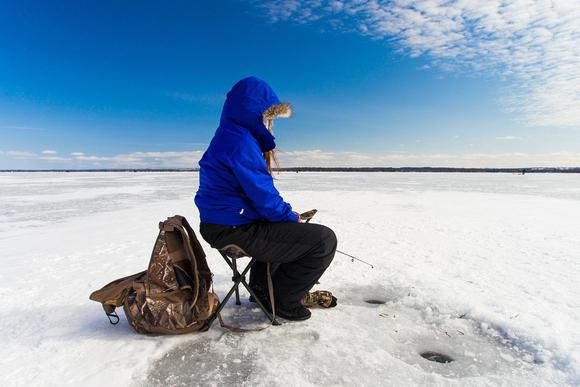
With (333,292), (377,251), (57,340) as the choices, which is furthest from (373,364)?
(377,251)

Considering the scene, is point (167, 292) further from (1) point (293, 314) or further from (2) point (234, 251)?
(1) point (293, 314)

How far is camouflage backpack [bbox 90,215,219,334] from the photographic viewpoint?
2.69 m

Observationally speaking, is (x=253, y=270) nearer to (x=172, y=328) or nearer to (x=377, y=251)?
(x=172, y=328)

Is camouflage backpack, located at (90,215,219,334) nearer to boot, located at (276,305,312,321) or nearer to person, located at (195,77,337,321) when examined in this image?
person, located at (195,77,337,321)

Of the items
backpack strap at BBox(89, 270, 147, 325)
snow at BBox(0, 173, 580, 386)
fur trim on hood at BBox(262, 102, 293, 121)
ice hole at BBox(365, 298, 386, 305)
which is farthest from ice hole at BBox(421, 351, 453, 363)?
backpack strap at BBox(89, 270, 147, 325)

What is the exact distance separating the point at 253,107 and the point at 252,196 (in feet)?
2.10

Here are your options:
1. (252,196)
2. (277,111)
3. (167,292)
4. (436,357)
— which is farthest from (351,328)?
(277,111)

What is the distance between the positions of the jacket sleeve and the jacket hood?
17 cm

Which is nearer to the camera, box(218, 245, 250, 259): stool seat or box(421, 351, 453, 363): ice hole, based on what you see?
box(421, 351, 453, 363): ice hole

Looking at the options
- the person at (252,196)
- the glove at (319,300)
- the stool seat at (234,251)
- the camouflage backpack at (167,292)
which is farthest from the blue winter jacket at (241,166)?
the glove at (319,300)

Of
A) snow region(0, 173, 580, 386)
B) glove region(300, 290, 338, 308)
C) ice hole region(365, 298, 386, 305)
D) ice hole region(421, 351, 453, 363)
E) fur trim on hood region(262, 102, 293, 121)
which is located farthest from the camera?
ice hole region(365, 298, 386, 305)

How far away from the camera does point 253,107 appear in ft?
8.57

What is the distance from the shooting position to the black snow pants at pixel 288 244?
2697 millimetres

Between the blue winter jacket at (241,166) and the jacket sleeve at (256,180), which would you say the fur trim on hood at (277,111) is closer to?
the blue winter jacket at (241,166)
